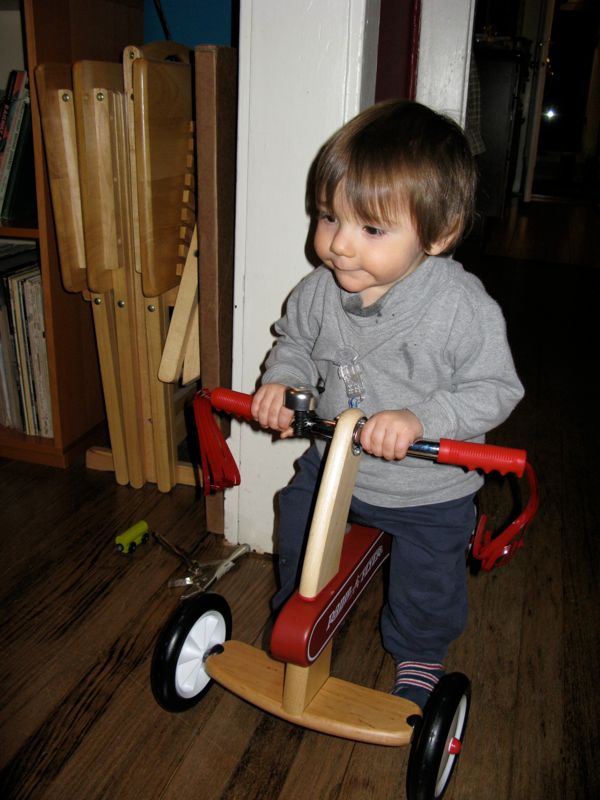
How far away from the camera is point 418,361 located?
3.50ft

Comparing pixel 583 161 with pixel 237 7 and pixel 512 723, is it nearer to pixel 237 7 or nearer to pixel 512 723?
pixel 237 7

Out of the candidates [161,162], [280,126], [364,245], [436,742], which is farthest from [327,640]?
[161,162]

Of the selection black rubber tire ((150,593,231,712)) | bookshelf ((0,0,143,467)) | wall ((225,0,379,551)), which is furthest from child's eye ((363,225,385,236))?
bookshelf ((0,0,143,467))

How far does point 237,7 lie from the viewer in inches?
71.2

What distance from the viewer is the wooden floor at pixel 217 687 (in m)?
1.04

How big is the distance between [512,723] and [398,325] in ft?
2.14

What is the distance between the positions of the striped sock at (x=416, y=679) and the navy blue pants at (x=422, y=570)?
0.04 ft

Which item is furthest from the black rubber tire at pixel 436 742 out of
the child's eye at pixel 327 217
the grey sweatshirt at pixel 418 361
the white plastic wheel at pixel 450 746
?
the child's eye at pixel 327 217

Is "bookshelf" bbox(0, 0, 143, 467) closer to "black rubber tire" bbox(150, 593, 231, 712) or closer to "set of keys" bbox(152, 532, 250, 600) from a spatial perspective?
"set of keys" bbox(152, 532, 250, 600)

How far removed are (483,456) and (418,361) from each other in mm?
233

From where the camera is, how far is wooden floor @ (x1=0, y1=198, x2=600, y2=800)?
1.04 m

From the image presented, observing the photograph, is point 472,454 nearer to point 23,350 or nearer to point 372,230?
point 372,230

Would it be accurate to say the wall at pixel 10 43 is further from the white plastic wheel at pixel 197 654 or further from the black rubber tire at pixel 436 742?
the black rubber tire at pixel 436 742

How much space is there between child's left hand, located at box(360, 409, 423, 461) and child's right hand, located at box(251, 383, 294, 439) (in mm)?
149
